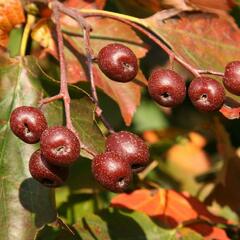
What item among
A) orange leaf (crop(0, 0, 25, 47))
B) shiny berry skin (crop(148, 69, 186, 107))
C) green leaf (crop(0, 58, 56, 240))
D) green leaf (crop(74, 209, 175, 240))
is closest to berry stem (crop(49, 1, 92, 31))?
orange leaf (crop(0, 0, 25, 47))

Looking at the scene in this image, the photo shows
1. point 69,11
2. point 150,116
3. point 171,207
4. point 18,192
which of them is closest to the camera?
point 18,192

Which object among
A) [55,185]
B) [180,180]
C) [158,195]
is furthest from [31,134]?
[180,180]

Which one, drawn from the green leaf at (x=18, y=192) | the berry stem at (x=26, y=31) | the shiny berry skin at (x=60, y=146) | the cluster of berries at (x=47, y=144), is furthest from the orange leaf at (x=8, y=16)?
the shiny berry skin at (x=60, y=146)

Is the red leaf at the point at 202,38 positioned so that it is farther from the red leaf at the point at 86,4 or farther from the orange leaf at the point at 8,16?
the orange leaf at the point at 8,16

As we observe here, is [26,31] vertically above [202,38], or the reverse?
[202,38]

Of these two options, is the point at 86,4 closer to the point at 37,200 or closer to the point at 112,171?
the point at 37,200

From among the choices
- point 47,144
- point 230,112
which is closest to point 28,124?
point 47,144

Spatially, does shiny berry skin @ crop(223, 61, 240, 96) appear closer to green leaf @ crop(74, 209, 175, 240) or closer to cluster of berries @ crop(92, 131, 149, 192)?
cluster of berries @ crop(92, 131, 149, 192)
